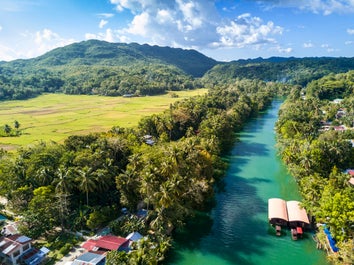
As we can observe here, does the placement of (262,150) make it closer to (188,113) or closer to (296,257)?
(188,113)


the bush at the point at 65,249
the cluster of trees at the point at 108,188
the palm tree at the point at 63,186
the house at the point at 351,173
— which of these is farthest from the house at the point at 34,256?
the house at the point at 351,173

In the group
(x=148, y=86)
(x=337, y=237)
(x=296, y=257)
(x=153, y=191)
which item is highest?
(x=148, y=86)

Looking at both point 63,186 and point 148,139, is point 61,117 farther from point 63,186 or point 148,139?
point 63,186

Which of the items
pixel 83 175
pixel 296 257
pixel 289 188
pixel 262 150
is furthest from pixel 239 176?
pixel 83 175

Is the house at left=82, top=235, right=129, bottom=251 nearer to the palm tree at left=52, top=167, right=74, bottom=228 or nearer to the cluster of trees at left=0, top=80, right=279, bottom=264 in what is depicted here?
the cluster of trees at left=0, top=80, right=279, bottom=264

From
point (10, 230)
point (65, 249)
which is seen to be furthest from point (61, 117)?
point (65, 249)

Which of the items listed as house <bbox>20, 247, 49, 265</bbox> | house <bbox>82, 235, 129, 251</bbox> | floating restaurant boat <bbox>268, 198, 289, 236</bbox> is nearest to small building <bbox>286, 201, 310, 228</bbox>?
floating restaurant boat <bbox>268, 198, 289, 236</bbox>
